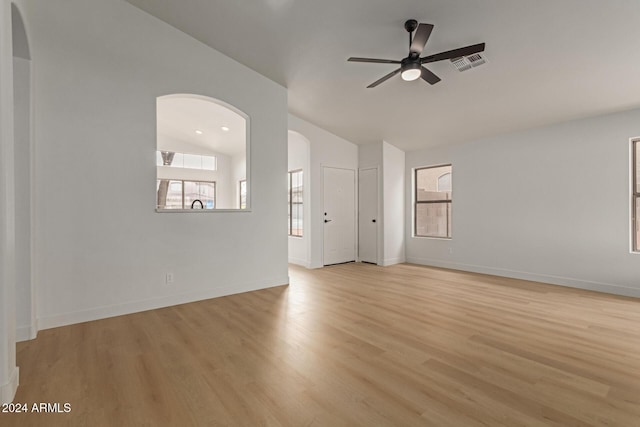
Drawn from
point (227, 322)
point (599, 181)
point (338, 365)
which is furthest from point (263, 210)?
point (599, 181)

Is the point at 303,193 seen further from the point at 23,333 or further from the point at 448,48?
the point at 23,333

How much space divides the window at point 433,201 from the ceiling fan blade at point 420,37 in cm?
386

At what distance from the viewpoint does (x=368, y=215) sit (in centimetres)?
682

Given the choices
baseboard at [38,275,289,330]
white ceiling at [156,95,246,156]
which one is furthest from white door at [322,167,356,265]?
white ceiling at [156,95,246,156]

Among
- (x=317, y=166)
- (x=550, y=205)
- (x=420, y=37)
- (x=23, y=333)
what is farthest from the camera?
(x=317, y=166)

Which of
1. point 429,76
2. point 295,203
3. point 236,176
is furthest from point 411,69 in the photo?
point 236,176

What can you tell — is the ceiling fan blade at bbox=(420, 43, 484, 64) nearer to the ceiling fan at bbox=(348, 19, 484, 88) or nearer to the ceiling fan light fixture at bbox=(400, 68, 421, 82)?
the ceiling fan at bbox=(348, 19, 484, 88)

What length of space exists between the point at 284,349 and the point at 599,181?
5077 mm

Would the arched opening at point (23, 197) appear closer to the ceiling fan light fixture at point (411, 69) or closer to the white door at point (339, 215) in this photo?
the ceiling fan light fixture at point (411, 69)

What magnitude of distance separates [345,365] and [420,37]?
292 centimetres

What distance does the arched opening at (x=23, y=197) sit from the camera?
2.70 meters

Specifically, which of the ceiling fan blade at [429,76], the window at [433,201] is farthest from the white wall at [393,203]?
the ceiling fan blade at [429,76]

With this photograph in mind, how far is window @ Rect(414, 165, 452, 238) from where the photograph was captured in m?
6.36

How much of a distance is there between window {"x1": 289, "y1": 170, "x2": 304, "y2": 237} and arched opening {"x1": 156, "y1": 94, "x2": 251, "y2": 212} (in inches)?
72.6
